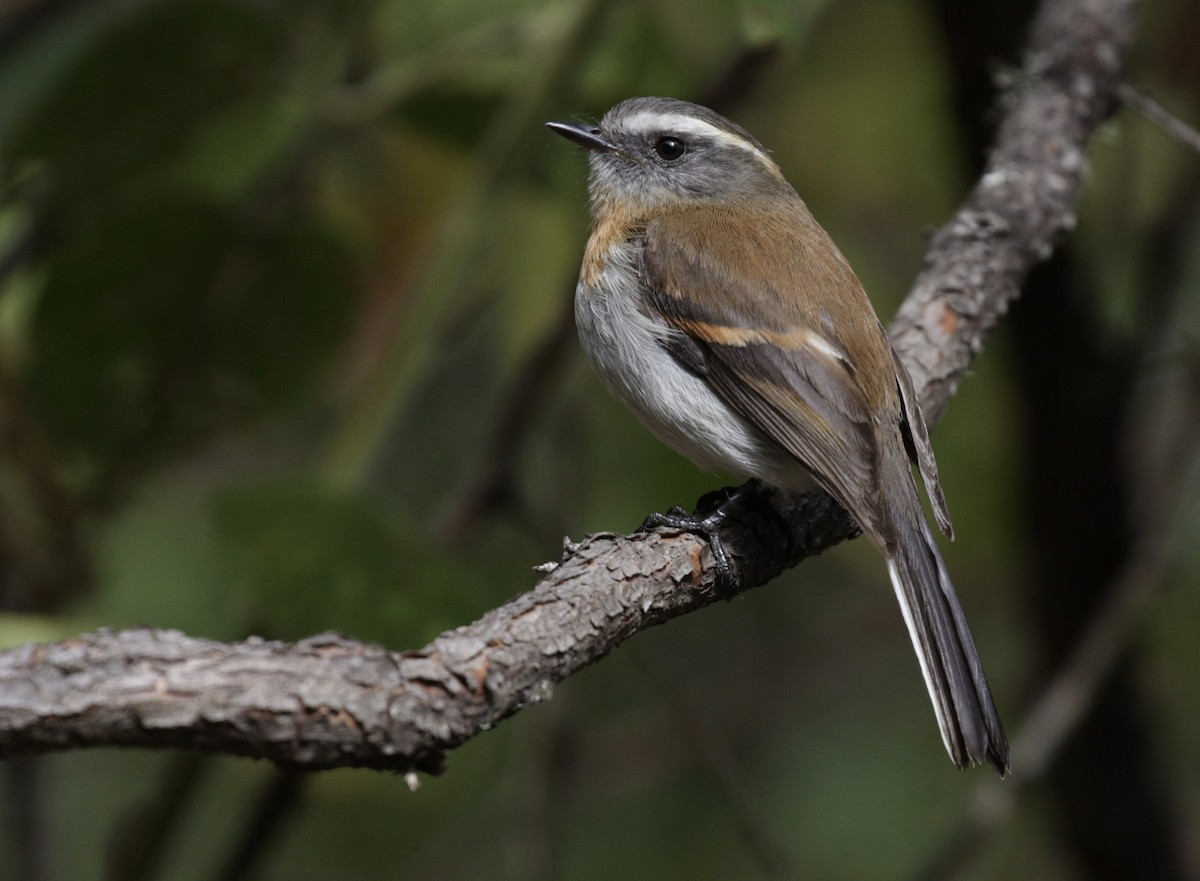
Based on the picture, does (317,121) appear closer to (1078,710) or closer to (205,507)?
(205,507)

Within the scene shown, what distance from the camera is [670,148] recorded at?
3.87 metres

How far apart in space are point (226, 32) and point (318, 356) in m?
0.95

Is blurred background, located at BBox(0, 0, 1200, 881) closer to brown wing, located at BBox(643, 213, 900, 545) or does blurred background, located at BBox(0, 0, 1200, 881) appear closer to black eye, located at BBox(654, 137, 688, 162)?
black eye, located at BBox(654, 137, 688, 162)

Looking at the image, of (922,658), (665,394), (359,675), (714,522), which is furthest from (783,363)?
(359,675)

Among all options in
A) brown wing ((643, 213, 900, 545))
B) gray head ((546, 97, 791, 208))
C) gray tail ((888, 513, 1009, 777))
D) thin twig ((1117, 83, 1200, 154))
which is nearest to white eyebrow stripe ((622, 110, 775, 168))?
gray head ((546, 97, 791, 208))

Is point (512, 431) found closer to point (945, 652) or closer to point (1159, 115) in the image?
point (945, 652)

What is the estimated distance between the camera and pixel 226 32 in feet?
11.0

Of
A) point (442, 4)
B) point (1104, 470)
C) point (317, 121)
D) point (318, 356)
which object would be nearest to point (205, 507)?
point (318, 356)

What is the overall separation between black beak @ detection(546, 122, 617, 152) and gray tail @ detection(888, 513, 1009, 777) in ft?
4.98

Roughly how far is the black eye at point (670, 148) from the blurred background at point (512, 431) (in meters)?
0.18

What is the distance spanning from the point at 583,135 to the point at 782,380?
46.5 inches

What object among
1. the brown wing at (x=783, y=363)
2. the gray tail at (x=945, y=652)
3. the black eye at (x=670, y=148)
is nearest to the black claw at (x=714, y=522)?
the brown wing at (x=783, y=363)

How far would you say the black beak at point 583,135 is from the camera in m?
3.65

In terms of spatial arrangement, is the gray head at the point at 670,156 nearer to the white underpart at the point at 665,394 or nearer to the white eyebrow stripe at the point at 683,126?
the white eyebrow stripe at the point at 683,126
